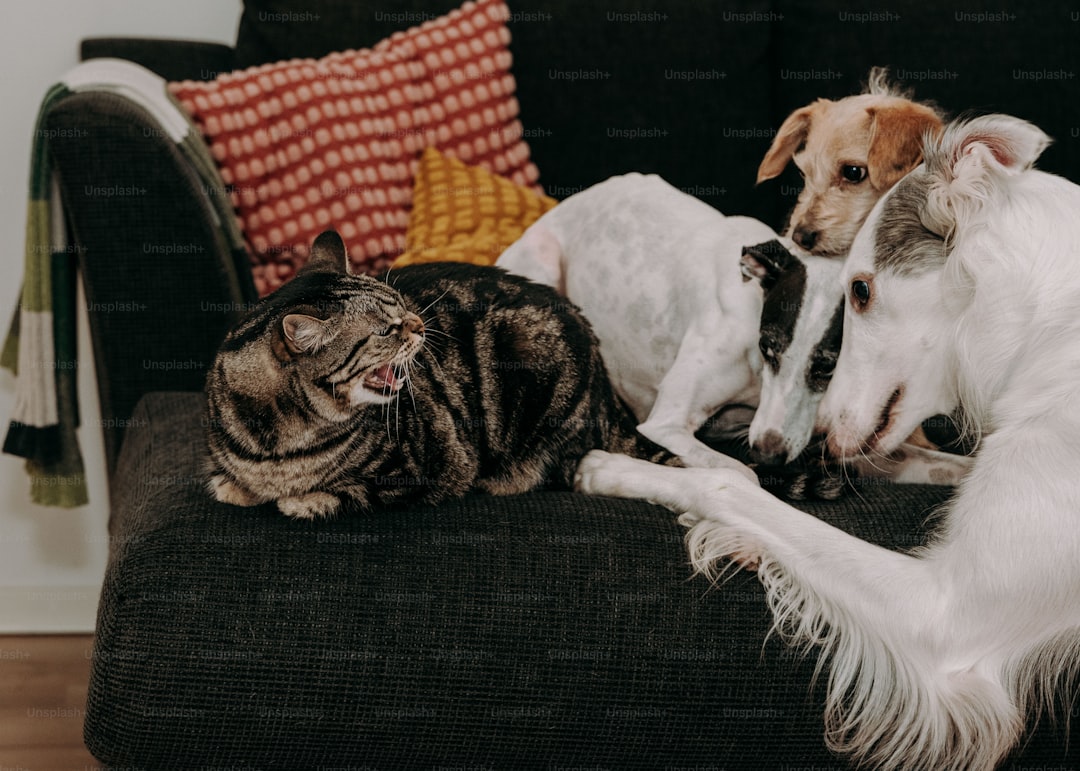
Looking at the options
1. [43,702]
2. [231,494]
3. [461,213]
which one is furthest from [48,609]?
[231,494]

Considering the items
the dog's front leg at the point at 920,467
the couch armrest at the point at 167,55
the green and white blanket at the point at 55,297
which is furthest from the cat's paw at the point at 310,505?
the couch armrest at the point at 167,55

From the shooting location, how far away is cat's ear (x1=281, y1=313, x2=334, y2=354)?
1439mm

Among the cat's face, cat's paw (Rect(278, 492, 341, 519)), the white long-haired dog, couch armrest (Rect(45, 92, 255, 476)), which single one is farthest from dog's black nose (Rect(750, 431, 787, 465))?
couch armrest (Rect(45, 92, 255, 476))

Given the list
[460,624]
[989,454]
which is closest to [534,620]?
[460,624]

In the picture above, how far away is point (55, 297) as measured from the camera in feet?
7.56

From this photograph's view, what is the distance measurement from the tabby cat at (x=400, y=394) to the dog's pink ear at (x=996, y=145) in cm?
Answer: 68

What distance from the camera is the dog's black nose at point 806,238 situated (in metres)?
1.91

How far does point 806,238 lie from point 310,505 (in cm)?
101

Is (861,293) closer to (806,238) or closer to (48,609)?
(806,238)

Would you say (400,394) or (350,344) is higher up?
(350,344)

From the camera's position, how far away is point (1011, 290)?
1519 mm

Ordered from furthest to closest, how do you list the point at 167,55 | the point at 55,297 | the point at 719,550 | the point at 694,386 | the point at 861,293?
the point at 167,55 < the point at 55,297 < the point at 694,386 < the point at 861,293 < the point at 719,550

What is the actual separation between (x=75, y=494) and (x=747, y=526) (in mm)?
1725

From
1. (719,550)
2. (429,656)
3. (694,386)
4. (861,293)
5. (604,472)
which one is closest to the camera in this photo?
(429,656)
